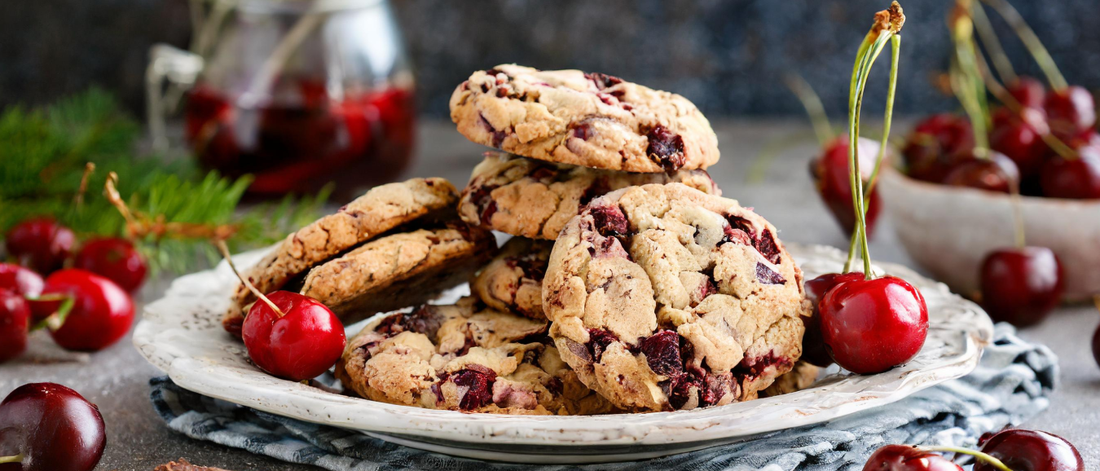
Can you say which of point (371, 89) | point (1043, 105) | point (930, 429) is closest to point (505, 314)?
point (930, 429)

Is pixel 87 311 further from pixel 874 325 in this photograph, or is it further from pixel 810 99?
pixel 810 99

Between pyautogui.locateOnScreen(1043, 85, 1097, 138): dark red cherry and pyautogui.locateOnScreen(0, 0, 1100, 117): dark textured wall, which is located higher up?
pyautogui.locateOnScreen(1043, 85, 1097, 138): dark red cherry

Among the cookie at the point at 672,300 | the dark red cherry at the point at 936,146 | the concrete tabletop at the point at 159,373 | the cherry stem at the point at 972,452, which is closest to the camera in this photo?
the cherry stem at the point at 972,452

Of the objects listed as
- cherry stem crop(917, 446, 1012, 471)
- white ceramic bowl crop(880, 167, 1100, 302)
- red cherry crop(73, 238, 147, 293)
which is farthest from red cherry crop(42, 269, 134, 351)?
white ceramic bowl crop(880, 167, 1100, 302)

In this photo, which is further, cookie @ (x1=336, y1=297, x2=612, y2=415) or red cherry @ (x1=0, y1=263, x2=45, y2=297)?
red cherry @ (x1=0, y1=263, x2=45, y2=297)

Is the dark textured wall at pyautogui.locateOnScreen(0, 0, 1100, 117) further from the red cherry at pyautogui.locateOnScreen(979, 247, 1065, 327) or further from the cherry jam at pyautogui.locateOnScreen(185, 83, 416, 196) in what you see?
the red cherry at pyautogui.locateOnScreen(979, 247, 1065, 327)

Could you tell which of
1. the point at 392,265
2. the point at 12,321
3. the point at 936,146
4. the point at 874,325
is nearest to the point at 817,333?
the point at 874,325

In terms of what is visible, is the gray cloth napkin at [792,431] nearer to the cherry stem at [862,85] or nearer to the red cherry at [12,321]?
the cherry stem at [862,85]

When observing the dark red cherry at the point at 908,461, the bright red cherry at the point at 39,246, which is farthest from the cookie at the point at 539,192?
the bright red cherry at the point at 39,246
